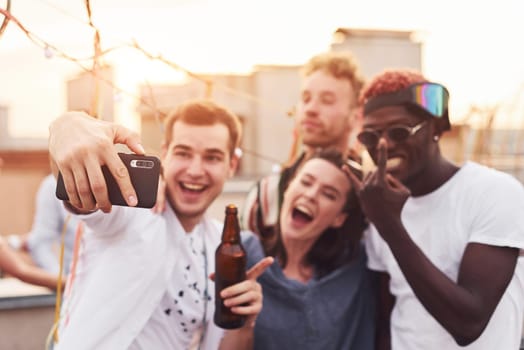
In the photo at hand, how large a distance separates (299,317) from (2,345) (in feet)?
7.60

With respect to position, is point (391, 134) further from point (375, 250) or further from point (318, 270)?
point (318, 270)

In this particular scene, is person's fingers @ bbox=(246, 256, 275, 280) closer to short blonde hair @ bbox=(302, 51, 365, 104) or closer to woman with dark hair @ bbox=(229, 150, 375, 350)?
woman with dark hair @ bbox=(229, 150, 375, 350)

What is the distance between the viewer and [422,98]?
2.38m

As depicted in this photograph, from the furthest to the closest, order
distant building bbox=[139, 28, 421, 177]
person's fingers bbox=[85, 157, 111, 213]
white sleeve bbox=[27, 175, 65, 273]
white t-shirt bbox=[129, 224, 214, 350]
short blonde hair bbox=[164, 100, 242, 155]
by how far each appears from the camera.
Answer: distant building bbox=[139, 28, 421, 177], white sleeve bbox=[27, 175, 65, 273], short blonde hair bbox=[164, 100, 242, 155], white t-shirt bbox=[129, 224, 214, 350], person's fingers bbox=[85, 157, 111, 213]

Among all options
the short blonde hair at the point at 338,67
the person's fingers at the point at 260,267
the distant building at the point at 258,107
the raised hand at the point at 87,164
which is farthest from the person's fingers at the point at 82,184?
the distant building at the point at 258,107

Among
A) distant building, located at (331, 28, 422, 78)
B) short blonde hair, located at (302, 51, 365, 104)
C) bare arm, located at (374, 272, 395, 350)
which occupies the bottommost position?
bare arm, located at (374, 272, 395, 350)

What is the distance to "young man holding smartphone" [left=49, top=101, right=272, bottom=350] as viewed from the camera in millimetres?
1998

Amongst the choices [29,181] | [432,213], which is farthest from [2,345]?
[29,181]

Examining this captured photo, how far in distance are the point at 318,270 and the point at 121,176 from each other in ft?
5.36

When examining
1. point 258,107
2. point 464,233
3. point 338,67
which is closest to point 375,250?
point 464,233

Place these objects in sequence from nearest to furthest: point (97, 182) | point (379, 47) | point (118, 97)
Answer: point (97, 182) < point (118, 97) < point (379, 47)

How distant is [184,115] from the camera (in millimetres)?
2539

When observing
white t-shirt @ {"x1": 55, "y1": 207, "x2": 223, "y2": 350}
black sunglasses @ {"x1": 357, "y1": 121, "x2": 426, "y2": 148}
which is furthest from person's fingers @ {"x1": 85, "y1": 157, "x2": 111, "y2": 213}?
black sunglasses @ {"x1": 357, "y1": 121, "x2": 426, "y2": 148}

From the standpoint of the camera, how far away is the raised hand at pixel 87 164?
1.42 metres
